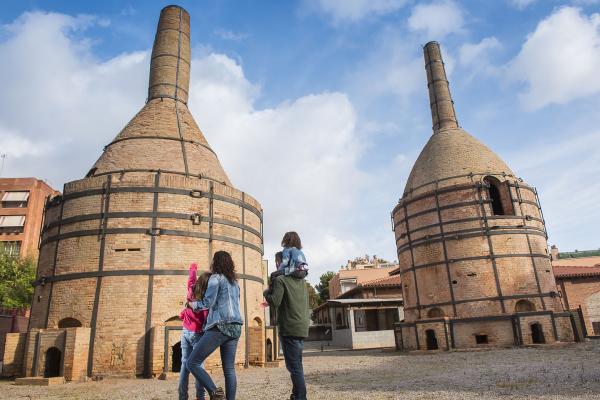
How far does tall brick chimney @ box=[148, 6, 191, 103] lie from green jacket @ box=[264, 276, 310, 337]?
16.5 meters

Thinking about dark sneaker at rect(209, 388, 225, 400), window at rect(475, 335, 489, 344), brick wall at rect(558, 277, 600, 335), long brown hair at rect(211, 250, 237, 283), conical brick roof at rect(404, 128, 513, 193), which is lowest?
dark sneaker at rect(209, 388, 225, 400)

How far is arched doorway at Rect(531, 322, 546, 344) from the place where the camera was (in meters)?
17.8

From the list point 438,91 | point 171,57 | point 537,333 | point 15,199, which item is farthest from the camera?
point 15,199

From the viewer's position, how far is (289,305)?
184 inches

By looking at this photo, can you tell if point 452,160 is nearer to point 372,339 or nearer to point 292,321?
point 372,339

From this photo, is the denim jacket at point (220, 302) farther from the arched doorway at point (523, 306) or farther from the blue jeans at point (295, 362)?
the arched doorway at point (523, 306)

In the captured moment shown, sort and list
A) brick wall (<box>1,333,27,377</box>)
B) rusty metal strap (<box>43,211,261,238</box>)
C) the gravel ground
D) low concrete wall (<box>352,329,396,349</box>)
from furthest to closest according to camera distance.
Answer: low concrete wall (<box>352,329,396,349</box>)
rusty metal strap (<box>43,211,261,238</box>)
brick wall (<box>1,333,27,377</box>)
the gravel ground

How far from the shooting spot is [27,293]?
3023 cm

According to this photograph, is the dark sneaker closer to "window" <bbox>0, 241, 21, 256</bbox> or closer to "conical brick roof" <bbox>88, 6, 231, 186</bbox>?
"conical brick roof" <bbox>88, 6, 231, 186</bbox>

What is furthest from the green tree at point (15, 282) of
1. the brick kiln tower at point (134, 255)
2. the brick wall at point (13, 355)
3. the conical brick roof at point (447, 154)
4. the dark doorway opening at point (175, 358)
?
the conical brick roof at point (447, 154)

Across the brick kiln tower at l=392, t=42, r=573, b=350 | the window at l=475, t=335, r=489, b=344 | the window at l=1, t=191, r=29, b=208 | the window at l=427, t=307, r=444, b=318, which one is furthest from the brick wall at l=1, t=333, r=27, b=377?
the window at l=1, t=191, r=29, b=208

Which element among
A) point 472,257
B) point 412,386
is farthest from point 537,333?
point 412,386

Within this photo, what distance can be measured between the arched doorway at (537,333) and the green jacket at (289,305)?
16.9 meters

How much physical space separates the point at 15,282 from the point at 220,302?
32.0 meters
